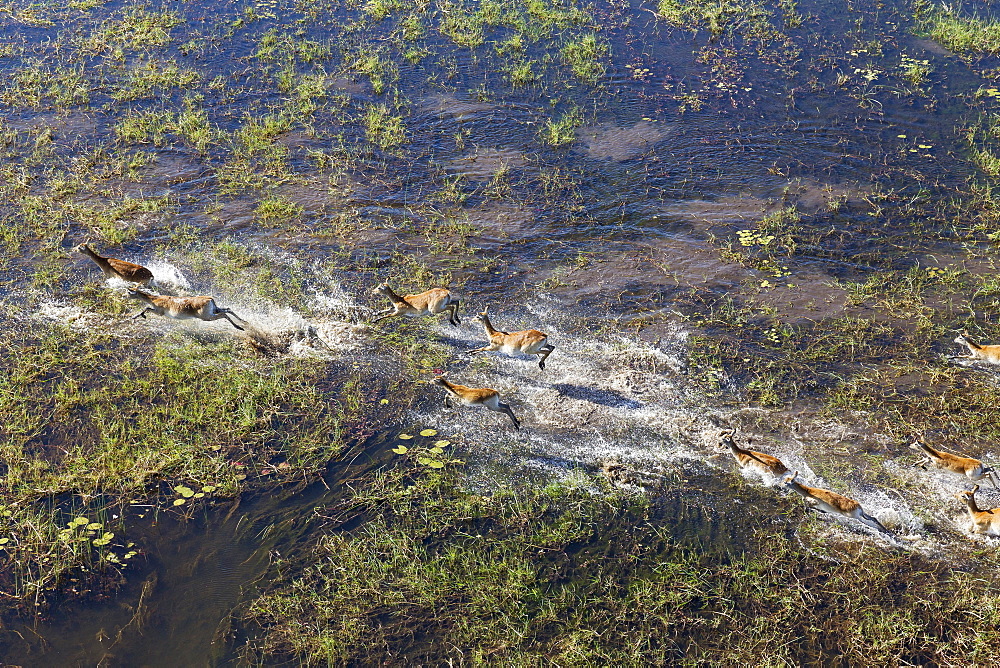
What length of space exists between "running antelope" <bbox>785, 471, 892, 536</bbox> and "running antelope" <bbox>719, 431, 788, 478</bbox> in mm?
165

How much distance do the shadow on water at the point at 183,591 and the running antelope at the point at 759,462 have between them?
411 centimetres

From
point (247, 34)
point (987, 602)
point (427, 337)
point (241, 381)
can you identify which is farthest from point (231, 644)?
point (247, 34)

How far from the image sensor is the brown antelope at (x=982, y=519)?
7.70 m

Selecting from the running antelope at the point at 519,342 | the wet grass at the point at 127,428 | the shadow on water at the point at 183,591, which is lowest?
the shadow on water at the point at 183,591

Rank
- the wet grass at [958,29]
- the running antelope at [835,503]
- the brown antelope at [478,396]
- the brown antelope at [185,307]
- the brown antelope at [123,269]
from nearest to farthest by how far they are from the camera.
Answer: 1. the running antelope at [835,503]
2. the brown antelope at [478,396]
3. the brown antelope at [185,307]
4. the brown antelope at [123,269]
5. the wet grass at [958,29]

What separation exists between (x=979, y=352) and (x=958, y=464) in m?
2.14

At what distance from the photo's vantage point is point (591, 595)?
24.5 ft

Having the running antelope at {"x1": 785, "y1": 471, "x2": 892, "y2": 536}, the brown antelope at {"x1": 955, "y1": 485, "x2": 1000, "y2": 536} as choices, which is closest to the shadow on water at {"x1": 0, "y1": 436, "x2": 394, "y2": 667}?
the running antelope at {"x1": 785, "y1": 471, "x2": 892, "y2": 536}

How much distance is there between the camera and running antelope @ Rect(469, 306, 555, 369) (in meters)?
9.70

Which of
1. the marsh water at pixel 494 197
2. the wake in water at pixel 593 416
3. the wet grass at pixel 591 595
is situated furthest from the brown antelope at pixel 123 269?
the wet grass at pixel 591 595

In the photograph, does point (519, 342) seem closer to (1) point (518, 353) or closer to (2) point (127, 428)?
(1) point (518, 353)

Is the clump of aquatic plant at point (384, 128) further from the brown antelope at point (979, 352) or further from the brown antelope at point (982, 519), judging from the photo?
the brown antelope at point (982, 519)

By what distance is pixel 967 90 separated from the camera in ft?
52.6

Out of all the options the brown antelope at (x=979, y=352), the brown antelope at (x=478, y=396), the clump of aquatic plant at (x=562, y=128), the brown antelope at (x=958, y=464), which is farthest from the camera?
the clump of aquatic plant at (x=562, y=128)
